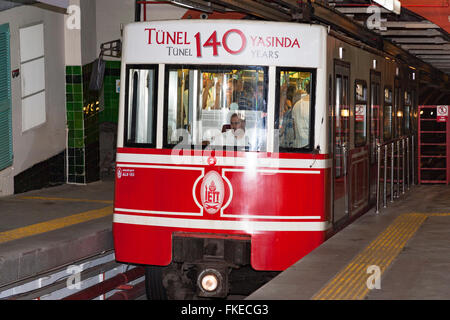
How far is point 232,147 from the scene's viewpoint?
7.77 metres

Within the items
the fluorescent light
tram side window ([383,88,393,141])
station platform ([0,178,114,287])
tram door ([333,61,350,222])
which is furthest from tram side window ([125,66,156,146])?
tram side window ([383,88,393,141])

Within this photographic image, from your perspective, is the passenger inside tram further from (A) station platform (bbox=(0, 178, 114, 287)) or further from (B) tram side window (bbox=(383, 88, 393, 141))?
(B) tram side window (bbox=(383, 88, 393, 141))

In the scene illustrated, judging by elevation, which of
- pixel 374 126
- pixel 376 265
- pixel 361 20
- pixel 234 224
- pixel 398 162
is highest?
pixel 361 20

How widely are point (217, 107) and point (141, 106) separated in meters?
0.76

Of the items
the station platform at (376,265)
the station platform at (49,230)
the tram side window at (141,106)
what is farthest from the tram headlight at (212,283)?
the station platform at (49,230)

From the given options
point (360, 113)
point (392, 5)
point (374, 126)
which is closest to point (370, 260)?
point (360, 113)

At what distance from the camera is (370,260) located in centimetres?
770

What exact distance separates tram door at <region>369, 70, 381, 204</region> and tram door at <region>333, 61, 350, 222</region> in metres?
1.74

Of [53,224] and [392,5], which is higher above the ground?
[392,5]

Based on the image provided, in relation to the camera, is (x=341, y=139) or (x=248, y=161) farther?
(x=341, y=139)

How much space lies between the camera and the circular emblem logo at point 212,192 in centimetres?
777

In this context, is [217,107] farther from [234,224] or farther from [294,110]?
[234,224]

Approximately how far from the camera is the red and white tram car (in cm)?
775
